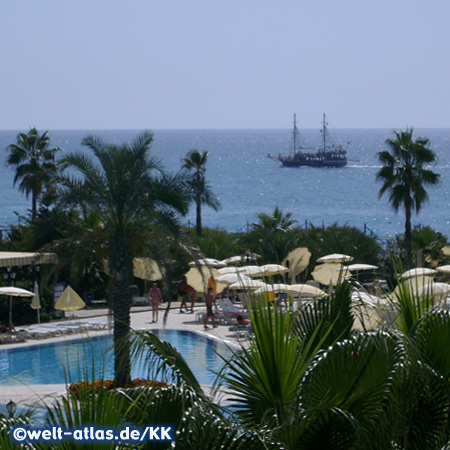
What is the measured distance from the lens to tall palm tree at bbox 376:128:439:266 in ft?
99.9

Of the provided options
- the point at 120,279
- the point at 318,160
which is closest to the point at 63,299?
the point at 120,279

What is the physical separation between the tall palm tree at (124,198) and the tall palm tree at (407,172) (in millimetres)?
15212

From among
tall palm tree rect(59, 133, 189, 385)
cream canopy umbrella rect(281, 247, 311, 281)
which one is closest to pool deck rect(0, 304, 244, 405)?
cream canopy umbrella rect(281, 247, 311, 281)

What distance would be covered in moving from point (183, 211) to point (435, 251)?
55.3 feet

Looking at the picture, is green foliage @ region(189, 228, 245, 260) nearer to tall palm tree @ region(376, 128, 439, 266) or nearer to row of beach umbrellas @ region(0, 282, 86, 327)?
tall palm tree @ region(376, 128, 439, 266)

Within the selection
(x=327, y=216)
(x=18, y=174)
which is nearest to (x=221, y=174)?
(x=327, y=216)

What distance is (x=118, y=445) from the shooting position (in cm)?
457

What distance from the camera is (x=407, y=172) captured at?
101ft

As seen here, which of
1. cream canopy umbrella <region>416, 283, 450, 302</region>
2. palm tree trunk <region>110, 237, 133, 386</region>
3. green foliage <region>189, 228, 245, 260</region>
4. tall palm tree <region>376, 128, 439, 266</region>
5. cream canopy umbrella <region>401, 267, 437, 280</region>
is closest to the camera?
cream canopy umbrella <region>416, 283, 450, 302</region>

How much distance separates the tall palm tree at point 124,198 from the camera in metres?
16.6

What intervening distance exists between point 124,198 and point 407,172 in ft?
54.3

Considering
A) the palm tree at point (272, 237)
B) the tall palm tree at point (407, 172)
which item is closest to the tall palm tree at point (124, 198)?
the palm tree at point (272, 237)

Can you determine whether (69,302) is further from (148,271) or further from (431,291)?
(431,291)

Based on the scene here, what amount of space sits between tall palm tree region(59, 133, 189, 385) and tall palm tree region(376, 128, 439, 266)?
15.2 m
